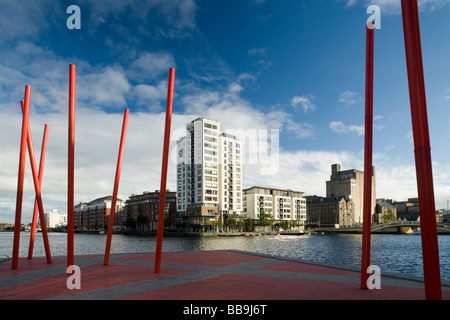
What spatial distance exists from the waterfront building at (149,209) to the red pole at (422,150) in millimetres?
133216

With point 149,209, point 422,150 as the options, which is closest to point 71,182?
point 422,150

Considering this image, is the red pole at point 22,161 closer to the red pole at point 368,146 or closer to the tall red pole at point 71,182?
the tall red pole at point 71,182

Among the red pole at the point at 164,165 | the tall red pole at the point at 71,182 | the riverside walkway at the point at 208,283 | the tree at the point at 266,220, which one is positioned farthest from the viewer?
the tree at the point at 266,220

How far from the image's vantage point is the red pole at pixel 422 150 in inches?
281

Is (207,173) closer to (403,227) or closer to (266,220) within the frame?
(266,220)

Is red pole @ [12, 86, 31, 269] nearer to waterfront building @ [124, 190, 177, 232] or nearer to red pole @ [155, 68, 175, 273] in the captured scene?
red pole @ [155, 68, 175, 273]

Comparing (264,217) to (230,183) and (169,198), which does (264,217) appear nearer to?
(230,183)

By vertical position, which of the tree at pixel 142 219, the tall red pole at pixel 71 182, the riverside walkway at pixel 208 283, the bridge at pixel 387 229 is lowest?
the bridge at pixel 387 229

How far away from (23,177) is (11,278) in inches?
214

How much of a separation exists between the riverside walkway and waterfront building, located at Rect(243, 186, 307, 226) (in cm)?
12688

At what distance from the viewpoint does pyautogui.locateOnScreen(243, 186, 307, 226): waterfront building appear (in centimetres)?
14359

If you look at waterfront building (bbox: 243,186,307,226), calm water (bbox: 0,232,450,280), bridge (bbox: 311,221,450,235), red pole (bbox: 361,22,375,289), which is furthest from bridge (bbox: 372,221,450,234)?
red pole (bbox: 361,22,375,289)

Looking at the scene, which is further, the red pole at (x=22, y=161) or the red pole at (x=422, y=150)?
the red pole at (x=22, y=161)

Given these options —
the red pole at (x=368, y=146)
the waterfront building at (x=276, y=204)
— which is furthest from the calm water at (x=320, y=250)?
the waterfront building at (x=276, y=204)
